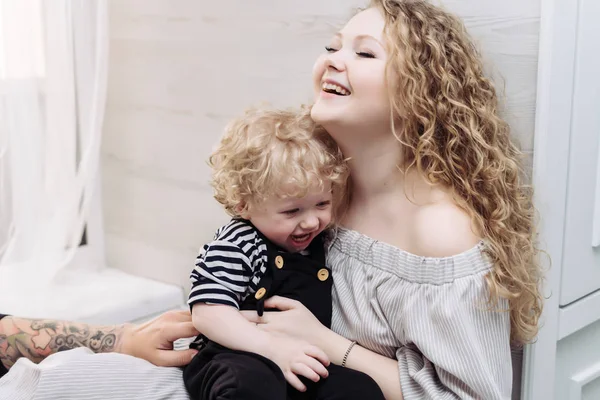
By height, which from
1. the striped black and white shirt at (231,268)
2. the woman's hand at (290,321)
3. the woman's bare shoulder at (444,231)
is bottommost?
the woman's hand at (290,321)

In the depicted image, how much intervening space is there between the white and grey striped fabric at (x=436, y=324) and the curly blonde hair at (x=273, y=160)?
0.18 m

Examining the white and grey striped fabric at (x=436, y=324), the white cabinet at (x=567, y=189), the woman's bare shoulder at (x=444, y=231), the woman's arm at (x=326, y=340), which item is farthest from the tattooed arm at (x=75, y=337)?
the white cabinet at (x=567, y=189)

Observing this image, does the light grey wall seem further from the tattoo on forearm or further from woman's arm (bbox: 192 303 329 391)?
woman's arm (bbox: 192 303 329 391)

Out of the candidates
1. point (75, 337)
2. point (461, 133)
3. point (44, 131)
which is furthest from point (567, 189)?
point (44, 131)

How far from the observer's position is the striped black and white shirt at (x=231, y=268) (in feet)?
4.17

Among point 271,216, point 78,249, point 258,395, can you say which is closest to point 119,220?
point 78,249

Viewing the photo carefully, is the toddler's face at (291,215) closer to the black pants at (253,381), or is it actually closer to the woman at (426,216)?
the woman at (426,216)

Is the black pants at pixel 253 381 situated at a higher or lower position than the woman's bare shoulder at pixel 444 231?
lower

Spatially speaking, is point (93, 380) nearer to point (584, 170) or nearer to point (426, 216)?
point (426, 216)

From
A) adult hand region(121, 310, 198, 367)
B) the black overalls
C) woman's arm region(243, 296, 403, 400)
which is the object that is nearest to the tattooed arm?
adult hand region(121, 310, 198, 367)

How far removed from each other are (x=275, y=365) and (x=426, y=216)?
0.35 metres

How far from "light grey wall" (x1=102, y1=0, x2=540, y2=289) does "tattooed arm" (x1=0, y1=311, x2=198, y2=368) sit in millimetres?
487

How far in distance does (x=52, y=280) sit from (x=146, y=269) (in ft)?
Result: 0.92

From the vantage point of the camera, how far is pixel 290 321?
1.31 meters
